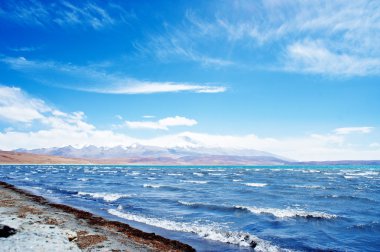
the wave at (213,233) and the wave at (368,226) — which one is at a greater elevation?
the wave at (368,226)

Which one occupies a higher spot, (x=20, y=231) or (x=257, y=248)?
(x=20, y=231)

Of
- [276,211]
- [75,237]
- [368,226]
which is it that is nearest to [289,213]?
[276,211]

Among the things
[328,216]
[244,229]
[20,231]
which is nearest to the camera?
[20,231]

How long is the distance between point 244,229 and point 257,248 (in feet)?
13.0

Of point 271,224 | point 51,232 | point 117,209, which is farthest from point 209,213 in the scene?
point 51,232

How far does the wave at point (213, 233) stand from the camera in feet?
48.8

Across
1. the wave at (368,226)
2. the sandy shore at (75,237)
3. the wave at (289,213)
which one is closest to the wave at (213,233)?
the sandy shore at (75,237)

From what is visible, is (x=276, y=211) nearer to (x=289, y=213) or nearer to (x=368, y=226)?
(x=289, y=213)

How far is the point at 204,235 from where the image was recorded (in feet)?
53.6

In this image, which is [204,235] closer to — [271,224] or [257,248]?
[257,248]

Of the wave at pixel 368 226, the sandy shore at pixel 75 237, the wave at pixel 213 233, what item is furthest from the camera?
the wave at pixel 368 226

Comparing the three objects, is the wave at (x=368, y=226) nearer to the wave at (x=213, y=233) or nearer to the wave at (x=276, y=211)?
the wave at (x=276, y=211)

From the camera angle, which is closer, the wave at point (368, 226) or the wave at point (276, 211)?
the wave at point (368, 226)

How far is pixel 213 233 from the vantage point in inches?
658
